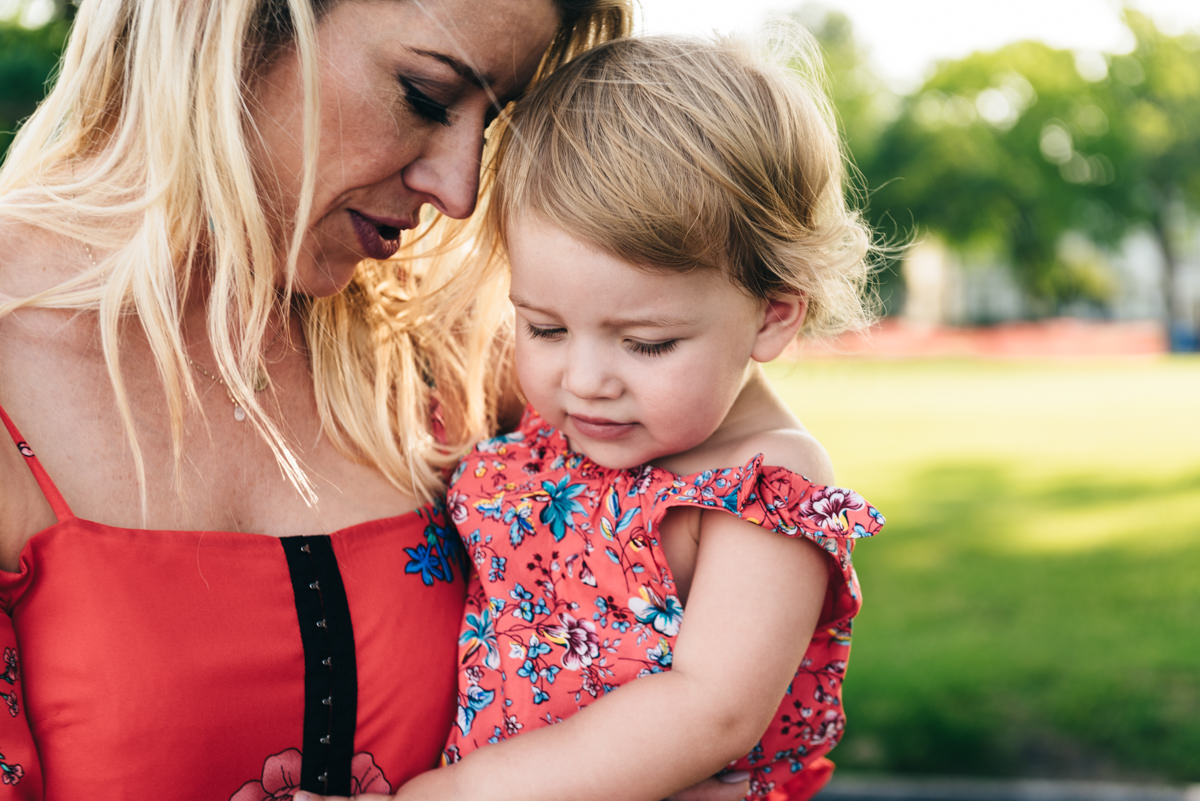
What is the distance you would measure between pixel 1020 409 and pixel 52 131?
17.1 metres

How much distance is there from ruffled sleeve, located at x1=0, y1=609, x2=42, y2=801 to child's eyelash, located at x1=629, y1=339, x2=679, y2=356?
98 cm

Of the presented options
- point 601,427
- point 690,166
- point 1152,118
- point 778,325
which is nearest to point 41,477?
point 601,427

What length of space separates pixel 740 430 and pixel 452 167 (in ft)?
2.20

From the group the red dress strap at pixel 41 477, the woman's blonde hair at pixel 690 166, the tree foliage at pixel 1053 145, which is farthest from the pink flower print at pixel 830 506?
the tree foliage at pixel 1053 145

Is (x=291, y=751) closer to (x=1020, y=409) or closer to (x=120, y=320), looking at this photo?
(x=120, y=320)

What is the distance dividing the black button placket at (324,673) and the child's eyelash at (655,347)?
607mm

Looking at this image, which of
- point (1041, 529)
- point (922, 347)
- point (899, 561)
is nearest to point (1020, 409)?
point (1041, 529)

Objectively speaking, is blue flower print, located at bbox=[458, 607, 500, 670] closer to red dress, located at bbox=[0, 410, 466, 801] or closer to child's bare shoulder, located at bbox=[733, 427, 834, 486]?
red dress, located at bbox=[0, 410, 466, 801]

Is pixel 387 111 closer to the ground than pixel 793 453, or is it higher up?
higher up

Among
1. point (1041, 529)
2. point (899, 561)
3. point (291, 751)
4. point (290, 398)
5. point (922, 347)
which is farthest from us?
point (922, 347)

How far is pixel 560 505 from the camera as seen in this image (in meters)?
2.00

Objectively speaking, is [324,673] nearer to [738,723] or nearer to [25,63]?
[738,723]

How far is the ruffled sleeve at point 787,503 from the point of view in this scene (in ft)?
5.77

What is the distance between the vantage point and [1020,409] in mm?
17516
